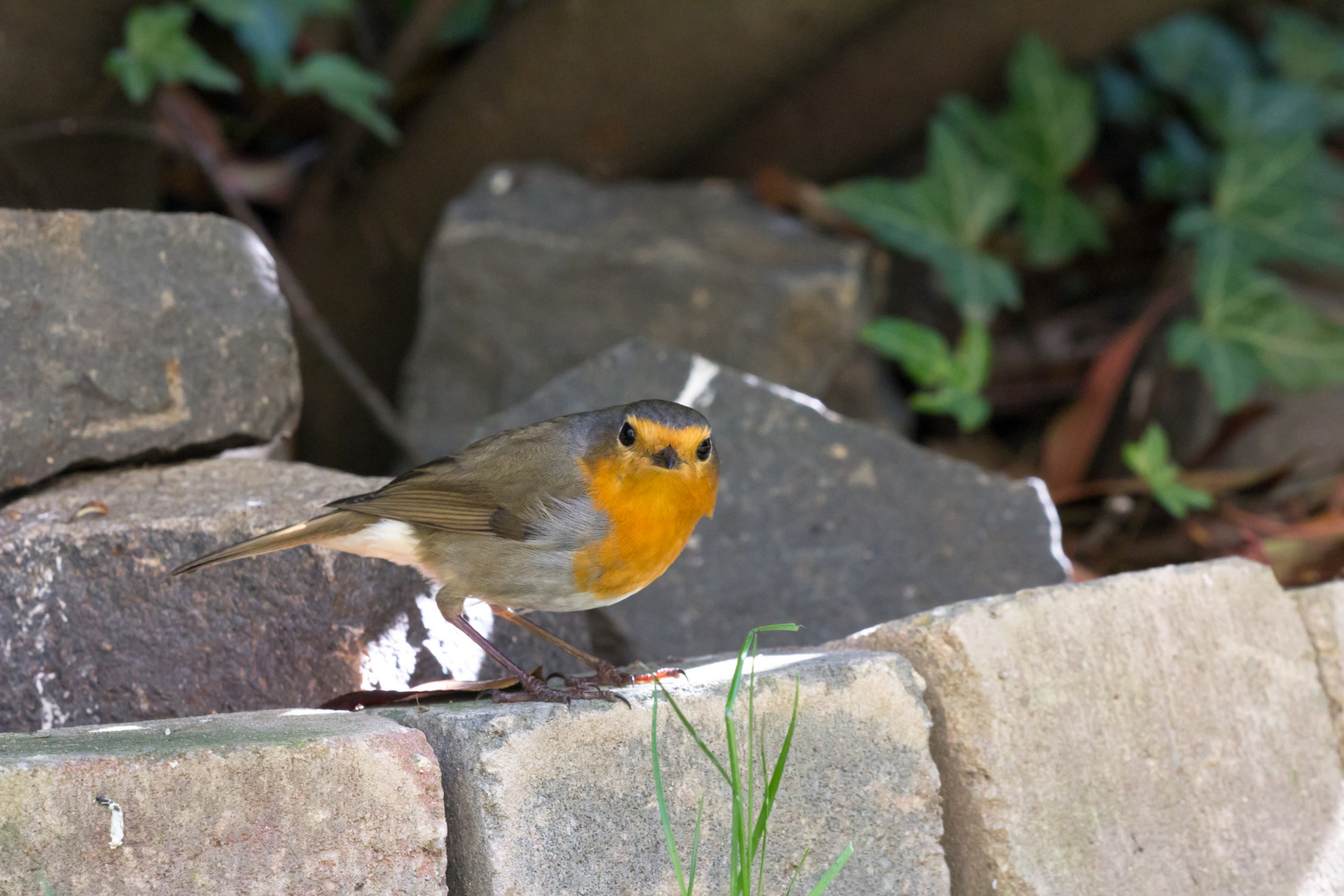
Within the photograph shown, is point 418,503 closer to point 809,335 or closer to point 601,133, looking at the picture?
point 809,335

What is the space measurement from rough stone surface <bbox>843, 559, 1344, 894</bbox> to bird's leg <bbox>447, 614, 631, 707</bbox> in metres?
0.56

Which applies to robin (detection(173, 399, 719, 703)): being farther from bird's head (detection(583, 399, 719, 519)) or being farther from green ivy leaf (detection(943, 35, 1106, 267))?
green ivy leaf (detection(943, 35, 1106, 267))

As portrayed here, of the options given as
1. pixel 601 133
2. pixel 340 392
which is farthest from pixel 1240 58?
pixel 340 392

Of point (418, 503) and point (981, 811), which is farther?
point (418, 503)

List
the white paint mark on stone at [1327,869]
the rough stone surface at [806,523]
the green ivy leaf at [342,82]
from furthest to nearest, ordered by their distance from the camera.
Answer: the green ivy leaf at [342,82]
the rough stone surface at [806,523]
the white paint mark on stone at [1327,869]

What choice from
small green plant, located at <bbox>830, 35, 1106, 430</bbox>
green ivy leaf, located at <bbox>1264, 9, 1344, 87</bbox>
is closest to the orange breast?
small green plant, located at <bbox>830, 35, 1106, 430</bbox>

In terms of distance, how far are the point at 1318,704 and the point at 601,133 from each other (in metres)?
3.47

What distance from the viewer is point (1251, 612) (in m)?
2.62

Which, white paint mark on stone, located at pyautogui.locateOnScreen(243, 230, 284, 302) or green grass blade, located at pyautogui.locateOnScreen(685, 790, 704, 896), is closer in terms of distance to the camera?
green grass blade, located at pyautogui.locateOnScreen(685, 790, 704, 896)

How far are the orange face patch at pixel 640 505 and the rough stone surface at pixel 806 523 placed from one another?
76 centimetres

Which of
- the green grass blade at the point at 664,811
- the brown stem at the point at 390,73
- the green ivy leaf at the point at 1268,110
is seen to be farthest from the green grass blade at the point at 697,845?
the green ivy leaf at the point at 1268,110

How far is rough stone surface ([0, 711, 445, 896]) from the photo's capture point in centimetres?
161

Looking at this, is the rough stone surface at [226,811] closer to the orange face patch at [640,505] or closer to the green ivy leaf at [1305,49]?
the orange face patch at [640,505]

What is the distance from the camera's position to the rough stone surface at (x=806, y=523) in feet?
10.9
